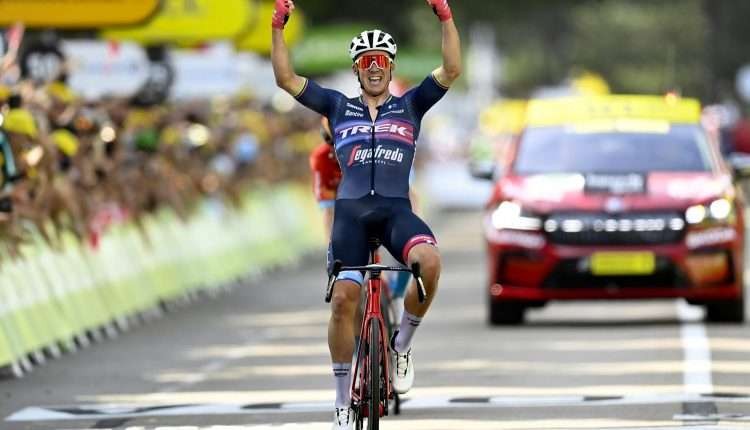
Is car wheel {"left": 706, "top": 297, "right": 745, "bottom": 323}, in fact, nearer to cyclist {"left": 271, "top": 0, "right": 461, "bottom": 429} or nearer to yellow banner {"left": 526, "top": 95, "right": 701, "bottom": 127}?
yellow banner {"left": 526, "top": 95, "right": 701, "bottom": 127}

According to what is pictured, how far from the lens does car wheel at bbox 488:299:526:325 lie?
20.6 metres

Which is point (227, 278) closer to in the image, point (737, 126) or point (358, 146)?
point (358, 146)

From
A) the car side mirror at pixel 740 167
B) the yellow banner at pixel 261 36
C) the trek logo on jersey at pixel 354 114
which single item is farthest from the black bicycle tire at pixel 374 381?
the yellow banner at pixel 261 36

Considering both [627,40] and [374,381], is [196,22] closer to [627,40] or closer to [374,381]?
[374,381]

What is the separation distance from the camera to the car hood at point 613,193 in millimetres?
20031

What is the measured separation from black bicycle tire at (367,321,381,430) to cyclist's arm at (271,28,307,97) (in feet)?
4.33

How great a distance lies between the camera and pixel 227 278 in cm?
2828

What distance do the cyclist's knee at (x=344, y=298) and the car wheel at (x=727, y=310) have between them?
8.30 meters

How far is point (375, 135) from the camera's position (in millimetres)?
12727

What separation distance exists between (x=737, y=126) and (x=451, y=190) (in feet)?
21.8

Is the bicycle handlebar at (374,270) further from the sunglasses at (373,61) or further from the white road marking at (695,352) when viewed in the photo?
the white road marking at (695,352)

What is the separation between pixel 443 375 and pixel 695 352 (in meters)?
2.10

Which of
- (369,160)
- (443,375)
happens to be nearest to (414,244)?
(369,160)

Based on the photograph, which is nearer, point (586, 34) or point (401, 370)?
point (401, 370)
